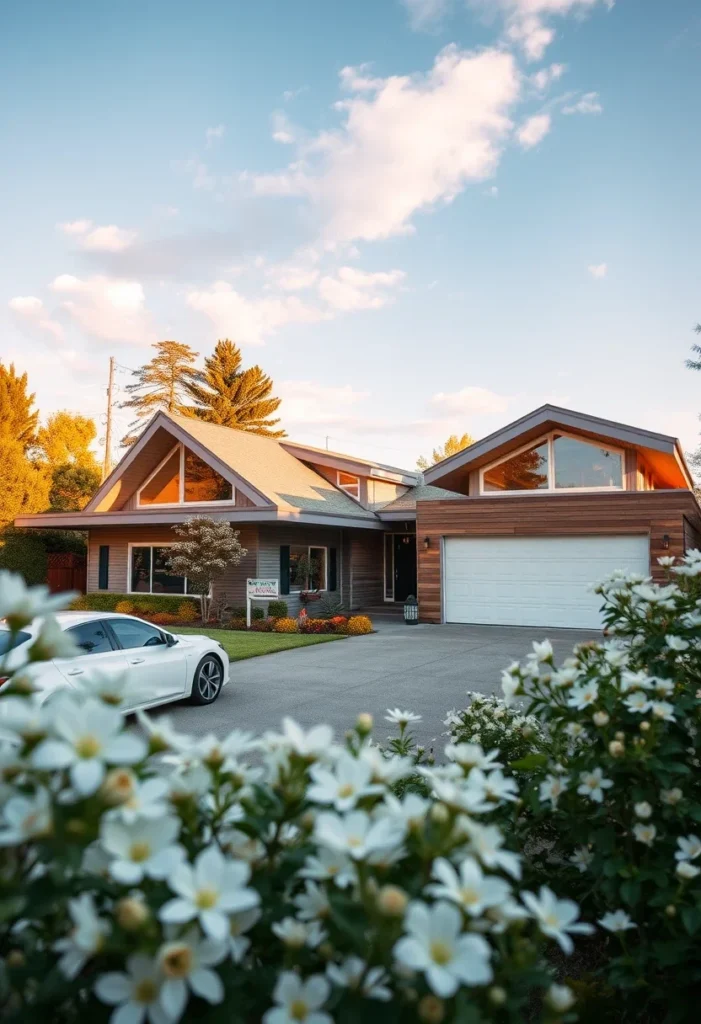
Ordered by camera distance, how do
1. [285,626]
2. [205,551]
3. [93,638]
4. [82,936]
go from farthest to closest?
[205,551] < [285,626] < [93,638] < [82,936]

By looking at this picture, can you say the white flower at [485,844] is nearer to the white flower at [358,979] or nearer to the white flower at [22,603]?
the white flower at [358,979]

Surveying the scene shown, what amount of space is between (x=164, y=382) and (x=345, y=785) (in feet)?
158

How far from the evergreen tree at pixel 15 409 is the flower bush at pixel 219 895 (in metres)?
31.4

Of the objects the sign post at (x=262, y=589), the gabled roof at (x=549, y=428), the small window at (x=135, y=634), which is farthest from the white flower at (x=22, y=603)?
the gabled roof at (x=549, y=428)

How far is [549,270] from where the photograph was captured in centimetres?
1673

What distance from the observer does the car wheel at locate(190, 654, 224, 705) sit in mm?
8602

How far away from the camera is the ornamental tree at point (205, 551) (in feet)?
56.0

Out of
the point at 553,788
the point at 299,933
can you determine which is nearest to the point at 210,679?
the point at 553,788

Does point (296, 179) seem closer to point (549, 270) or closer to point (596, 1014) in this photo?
point (549, 270)

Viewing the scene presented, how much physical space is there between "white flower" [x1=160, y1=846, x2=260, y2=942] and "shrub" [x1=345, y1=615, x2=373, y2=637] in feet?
51.0

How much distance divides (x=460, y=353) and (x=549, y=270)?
550cm

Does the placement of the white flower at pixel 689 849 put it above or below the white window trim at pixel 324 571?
below

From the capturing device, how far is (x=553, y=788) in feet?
7.22

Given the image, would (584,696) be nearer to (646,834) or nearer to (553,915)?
(646,834)
